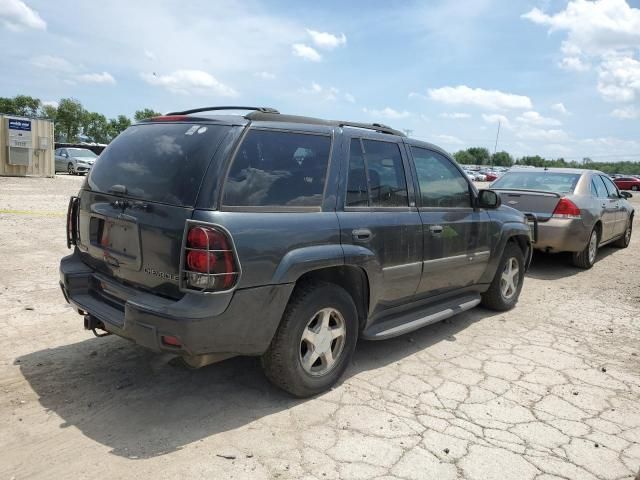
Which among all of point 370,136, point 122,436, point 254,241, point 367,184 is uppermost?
point 370,136

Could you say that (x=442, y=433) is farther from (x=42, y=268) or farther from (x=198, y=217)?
(x=42, y=268)

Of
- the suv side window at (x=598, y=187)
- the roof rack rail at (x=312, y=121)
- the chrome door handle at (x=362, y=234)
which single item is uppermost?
the roof rack rail at (x=312, y=121)

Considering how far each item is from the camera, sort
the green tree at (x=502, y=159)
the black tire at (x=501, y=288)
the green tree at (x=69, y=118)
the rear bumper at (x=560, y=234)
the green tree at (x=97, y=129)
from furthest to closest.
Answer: the green tree at (x=502, y=159) < the green tree at (x=97, y=129) < the green tree at (x=69, y=118) < the rear bumper at (x=560, y=234) < the black tire at (x=501, y=288)

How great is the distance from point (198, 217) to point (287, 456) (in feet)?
4.72

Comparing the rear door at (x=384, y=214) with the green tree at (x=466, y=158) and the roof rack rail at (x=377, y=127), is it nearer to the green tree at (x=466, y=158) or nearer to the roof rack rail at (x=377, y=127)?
the roof rack rail at (x=377, y=127)

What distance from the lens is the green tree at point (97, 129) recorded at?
65.9m

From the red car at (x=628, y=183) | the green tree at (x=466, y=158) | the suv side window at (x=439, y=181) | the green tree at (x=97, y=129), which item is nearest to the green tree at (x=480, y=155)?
the green tree at (x=466, y=158)

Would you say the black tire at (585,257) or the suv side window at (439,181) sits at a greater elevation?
the suv side window at (439,181)

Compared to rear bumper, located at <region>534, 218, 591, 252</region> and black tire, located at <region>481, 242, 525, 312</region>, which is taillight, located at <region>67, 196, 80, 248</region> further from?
rear bumper, located at <region>534, 218, 591, 252</region>

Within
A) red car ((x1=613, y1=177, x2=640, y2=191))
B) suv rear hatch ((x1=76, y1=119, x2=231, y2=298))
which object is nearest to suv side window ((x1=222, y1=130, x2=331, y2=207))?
suv rear hatch ((x1=76, y1=119, x2=231, y2=298))

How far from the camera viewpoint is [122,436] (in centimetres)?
293

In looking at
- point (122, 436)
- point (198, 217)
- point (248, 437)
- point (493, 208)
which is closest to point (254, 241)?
point (198, 217)

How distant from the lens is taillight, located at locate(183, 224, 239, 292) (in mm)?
2803

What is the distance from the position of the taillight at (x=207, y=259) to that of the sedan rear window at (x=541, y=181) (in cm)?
668
